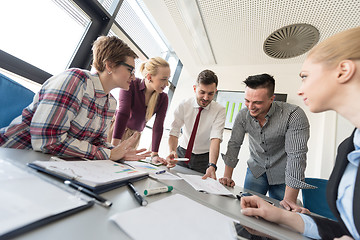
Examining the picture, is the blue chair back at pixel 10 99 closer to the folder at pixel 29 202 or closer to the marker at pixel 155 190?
the folder at pixel 29 202

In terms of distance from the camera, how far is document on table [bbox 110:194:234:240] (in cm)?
34

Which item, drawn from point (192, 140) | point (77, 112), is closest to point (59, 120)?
point (77, 112)

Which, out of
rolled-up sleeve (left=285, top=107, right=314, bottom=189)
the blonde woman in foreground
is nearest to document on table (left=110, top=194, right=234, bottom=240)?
the blonde woman in foreground

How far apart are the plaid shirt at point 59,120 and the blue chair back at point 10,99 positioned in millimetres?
135

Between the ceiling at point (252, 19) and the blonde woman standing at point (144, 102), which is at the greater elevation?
the ceiling at point (252, 19)

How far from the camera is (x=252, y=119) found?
1.51m

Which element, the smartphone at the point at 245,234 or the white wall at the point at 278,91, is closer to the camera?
the smartphone at the point at 245,234

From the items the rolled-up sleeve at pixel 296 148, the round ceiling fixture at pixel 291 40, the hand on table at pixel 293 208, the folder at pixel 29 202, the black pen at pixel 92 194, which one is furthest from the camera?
the round ceiling fixture at pixel 291 40

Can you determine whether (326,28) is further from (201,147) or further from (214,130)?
(201,147)

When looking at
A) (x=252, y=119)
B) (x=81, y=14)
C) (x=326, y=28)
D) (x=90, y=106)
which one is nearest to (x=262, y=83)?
(x=252, y=119)

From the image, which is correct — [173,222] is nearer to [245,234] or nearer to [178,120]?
[245,234]

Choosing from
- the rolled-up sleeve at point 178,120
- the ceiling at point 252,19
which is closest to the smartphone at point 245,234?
the rolled-up sleeve at point 178,120

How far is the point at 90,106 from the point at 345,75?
1242mm

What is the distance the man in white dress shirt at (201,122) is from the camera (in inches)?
63.5
